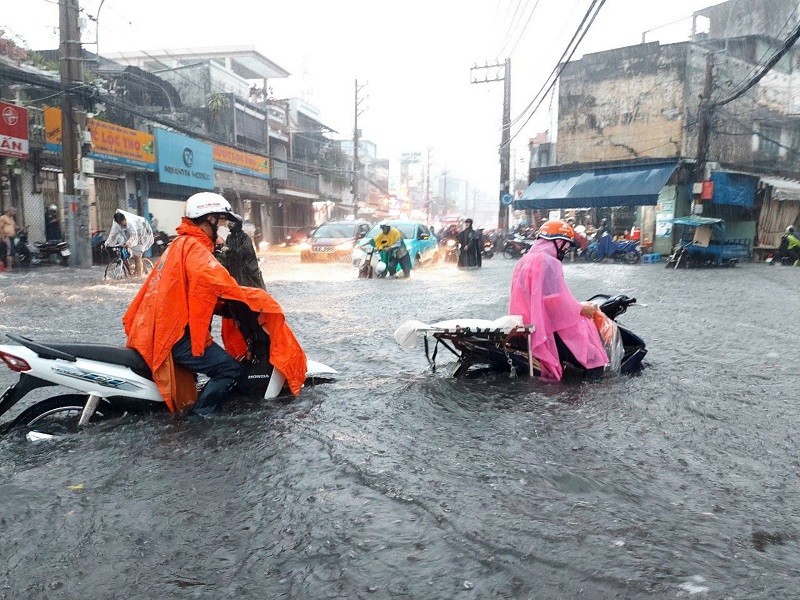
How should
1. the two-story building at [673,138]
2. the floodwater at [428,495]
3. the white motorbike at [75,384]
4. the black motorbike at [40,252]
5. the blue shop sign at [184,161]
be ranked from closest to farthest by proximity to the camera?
the floodwater at [428,495]
the white motorbike at [75,384]
the black motorbike at [40,252]
the blue shop sign at [184,161]
the two-story building at [673,138]

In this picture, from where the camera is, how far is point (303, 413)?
171 inches

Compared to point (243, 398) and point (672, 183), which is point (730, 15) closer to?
point (672, 183)

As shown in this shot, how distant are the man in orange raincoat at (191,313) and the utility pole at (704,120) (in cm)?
2383

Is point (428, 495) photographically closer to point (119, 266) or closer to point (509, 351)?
point (509, 351)

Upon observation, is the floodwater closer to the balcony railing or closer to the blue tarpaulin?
the blue tarpaulin

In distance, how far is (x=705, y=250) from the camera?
21219 mm

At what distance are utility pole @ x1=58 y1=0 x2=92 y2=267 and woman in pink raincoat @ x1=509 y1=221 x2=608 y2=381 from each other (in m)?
14.5

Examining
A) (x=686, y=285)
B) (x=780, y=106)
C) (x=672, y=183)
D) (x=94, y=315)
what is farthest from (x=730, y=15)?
(x=94, y=315)

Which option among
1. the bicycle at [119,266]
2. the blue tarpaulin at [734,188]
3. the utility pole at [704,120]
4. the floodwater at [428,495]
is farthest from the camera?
the blue tarpaulin at [734,188]

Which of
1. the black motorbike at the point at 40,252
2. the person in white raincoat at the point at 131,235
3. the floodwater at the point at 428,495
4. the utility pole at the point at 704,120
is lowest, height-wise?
the floodwater at the point at 428,495

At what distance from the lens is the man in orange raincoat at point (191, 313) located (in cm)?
384

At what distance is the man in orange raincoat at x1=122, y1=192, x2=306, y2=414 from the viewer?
384 centimetres

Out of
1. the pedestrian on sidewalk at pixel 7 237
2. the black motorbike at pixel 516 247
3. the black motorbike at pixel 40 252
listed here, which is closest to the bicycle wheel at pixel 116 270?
the pedestrian on sidewalk at pixel 7 237

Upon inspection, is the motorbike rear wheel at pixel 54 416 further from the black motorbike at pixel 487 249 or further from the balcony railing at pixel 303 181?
the balcony railing at pixel 303 181
